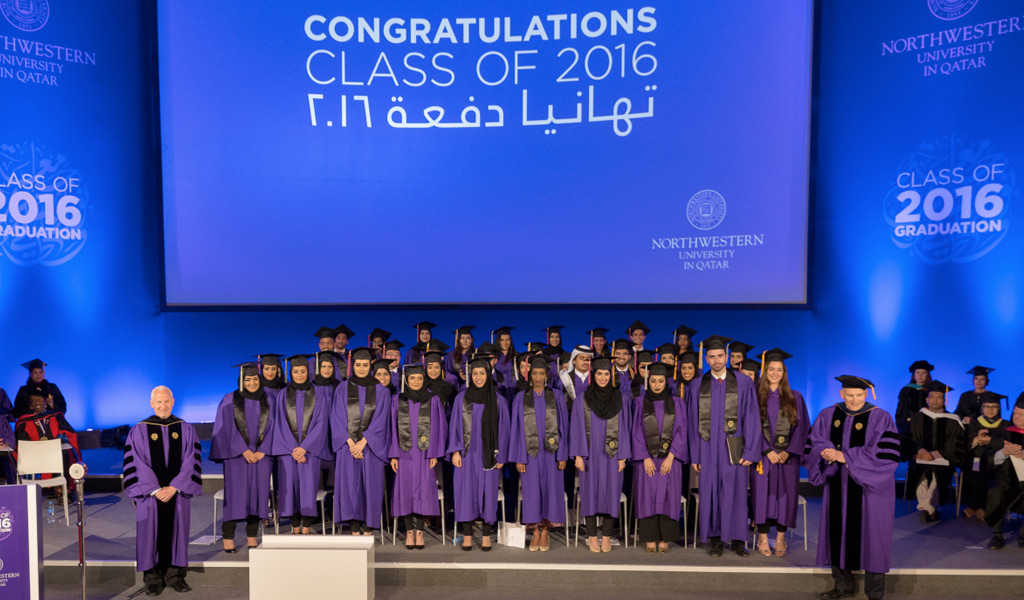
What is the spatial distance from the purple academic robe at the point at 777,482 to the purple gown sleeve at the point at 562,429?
1448 millimetres

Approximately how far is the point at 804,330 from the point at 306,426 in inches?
240

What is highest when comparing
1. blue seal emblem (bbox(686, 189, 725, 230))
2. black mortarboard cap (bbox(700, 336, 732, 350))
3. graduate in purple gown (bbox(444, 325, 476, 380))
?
blue seal emblem (bbox(686, 189, 725, 230))

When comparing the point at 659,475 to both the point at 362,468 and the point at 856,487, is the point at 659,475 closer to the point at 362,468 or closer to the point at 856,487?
the point at 856,487

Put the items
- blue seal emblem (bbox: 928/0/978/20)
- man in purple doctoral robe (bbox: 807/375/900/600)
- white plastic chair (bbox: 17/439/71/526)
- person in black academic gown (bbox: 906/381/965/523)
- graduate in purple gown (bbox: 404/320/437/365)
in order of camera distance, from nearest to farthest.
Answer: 1. man in purple doctoral robe (bbox: 807/375/900/600)
2. white plastic chair (bbox: 17/439/71/526)
3. person in black academic gown (bbox: 906/381/965/523)
4. graduate in purple gown (bbox: 404/320/437/365)
5. blue seal emblem (bbox: 928/0/978/20)

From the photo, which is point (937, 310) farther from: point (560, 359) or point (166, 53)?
point (166, 53)

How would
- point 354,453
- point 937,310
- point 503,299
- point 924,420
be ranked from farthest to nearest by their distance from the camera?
point 503,299
point 937,310
point 924,420
point 354,453

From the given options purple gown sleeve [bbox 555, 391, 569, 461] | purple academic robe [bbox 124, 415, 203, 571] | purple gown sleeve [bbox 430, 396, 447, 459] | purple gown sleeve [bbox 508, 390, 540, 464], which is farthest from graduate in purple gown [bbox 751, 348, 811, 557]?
purple academic robe [bbox 124, 415, 203, 571]

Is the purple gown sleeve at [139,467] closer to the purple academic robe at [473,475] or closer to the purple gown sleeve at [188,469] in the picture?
the purple gown sleeve at [188,469]

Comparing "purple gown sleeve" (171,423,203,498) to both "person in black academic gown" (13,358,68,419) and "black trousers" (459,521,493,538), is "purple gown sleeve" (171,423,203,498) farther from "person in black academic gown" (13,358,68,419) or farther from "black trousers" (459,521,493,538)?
"person in black academic gown" (13,358,68,419)

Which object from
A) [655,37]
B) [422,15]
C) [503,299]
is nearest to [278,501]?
[503,299]

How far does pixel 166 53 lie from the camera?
9008mm

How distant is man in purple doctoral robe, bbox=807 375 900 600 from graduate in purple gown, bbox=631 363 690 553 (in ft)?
3.28

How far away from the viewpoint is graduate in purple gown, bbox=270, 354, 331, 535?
5.93 metres

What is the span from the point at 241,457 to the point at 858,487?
14.8 feet
